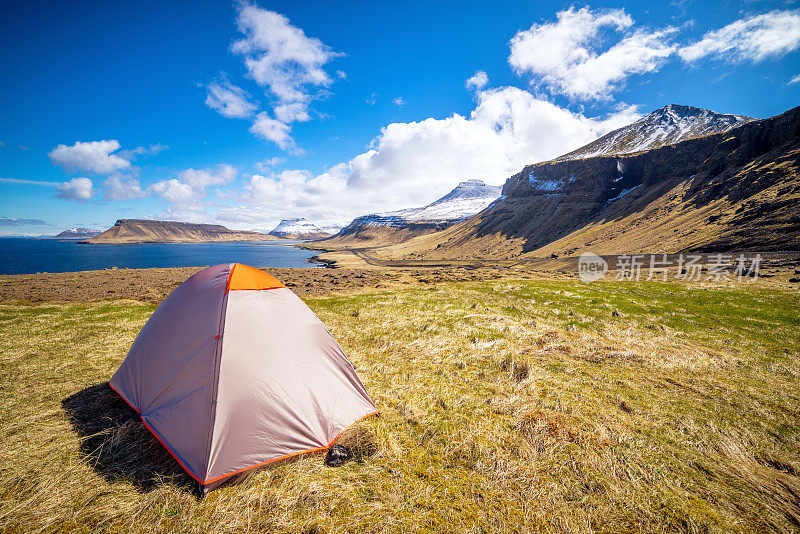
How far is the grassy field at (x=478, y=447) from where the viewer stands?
434 cm

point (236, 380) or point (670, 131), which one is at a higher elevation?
point (670, 131)

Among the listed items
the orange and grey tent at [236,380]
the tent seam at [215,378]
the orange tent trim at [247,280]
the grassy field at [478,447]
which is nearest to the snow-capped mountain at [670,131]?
the grassy field at [478,447]

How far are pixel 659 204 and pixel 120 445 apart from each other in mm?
123488

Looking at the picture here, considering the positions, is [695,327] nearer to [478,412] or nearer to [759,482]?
[759,482]

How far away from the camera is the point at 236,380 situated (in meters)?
5.85

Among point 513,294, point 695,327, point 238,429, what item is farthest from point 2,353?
point 695,327

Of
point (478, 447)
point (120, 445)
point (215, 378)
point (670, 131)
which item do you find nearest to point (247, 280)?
point (215, 378)

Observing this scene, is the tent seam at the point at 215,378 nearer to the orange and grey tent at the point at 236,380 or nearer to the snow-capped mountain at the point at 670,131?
the orange and grey tent at the point at 236,380

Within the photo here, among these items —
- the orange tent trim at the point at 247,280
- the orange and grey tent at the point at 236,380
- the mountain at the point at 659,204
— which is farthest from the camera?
the mountain at the point at 659,204

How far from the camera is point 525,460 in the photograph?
18.1ft

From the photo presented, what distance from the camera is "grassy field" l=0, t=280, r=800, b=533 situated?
14.2 ft

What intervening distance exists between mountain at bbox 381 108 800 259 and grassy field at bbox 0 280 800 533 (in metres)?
56.7

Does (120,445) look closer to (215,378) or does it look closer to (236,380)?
(215,378)

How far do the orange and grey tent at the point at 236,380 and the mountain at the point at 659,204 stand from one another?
219 ft
